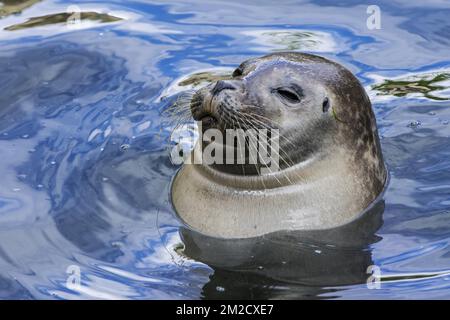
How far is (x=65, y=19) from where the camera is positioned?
1040 cm

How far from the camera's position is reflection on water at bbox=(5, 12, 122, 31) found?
33.5 feet

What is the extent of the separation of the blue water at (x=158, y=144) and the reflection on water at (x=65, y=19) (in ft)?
0.31

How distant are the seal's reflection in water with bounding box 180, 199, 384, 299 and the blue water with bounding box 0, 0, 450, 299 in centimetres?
1

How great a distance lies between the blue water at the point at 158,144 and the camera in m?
6.23

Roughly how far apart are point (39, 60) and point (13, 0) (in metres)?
1.69

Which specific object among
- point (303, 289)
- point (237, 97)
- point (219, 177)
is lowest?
point (303, 289)

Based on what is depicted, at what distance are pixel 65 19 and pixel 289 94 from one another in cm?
432

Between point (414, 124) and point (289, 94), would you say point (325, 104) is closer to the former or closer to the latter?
point (289, 94)

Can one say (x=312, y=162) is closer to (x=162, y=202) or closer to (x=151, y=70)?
(x=162, y=202)

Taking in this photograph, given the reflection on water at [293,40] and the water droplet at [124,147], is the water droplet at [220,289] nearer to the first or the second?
the water droplet at [124,147]

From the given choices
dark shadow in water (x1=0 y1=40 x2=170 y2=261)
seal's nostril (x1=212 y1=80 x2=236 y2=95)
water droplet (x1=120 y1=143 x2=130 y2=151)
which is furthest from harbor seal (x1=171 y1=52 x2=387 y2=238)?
water droplet (x1=120 y1=143 x2=130 y2=151)

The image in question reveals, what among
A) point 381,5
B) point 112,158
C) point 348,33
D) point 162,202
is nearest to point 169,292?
point 162,202

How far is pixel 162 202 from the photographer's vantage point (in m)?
7.16

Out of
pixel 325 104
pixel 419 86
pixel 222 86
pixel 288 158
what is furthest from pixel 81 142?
pixel 419 86
